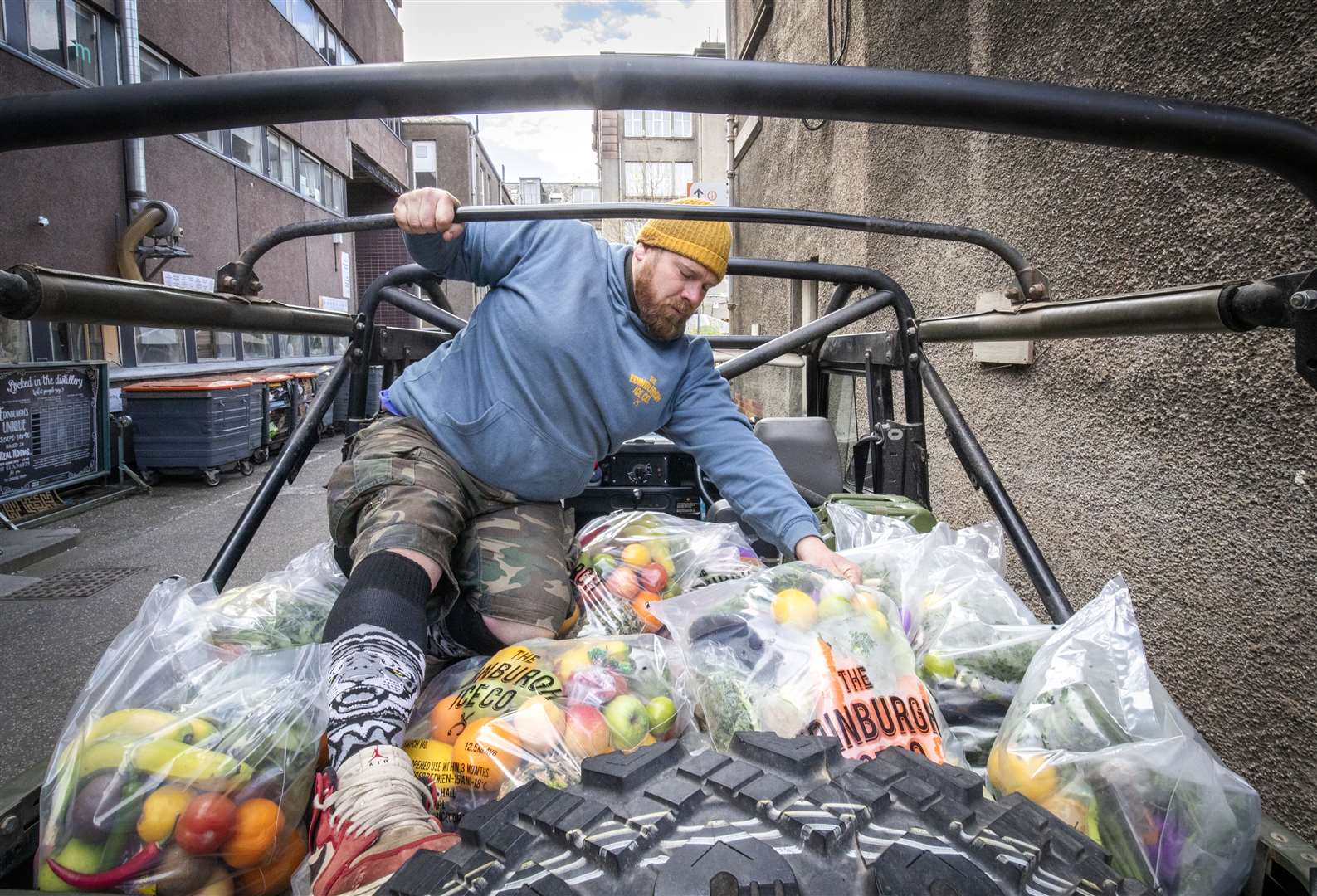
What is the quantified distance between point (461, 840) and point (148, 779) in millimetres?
559

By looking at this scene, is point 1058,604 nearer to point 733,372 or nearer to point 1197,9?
point 733,372

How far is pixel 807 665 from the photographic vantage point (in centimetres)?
135

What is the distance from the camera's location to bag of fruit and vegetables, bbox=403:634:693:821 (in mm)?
1288

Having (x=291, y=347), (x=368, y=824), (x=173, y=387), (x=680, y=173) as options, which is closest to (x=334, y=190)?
(x=291, y=347)

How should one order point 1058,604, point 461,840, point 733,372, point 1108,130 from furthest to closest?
point 733,372 → point 1058,604 → point 461,840 → point 1108,130

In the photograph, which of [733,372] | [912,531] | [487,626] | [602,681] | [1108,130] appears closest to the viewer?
[1108,130]

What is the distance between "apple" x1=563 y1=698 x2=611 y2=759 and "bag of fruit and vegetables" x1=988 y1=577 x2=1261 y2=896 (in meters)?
0.65

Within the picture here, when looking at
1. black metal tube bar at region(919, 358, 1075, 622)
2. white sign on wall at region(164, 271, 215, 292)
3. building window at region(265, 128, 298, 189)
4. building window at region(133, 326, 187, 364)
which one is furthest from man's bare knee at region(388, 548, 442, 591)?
building window at region(265, 128, 298, 189)

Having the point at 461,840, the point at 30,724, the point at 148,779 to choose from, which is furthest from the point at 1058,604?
the point at 30,724

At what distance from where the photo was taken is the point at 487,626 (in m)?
1.88

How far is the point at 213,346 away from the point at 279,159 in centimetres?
523

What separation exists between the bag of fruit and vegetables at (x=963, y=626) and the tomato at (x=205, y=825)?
1.24 m

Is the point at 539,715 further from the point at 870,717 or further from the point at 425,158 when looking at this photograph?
the point at 425,158

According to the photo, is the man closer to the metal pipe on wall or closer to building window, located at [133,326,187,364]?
the metal pipe on wall
